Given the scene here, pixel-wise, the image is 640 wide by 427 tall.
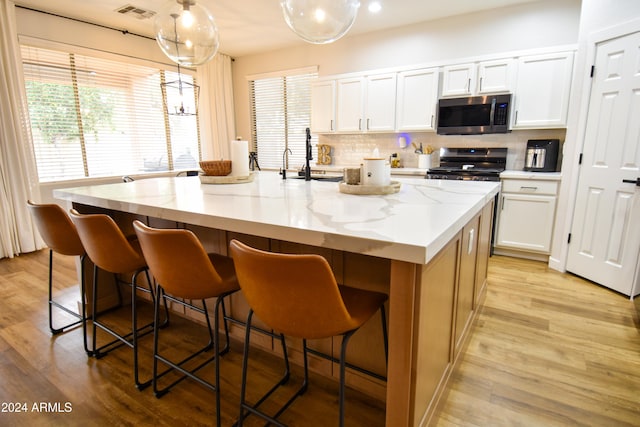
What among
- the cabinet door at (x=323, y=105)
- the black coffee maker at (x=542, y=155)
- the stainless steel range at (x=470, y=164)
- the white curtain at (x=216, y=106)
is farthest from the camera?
the white curtain at (x=216, y=106)

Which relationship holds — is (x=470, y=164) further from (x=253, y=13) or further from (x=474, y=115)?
(x=253, y=13)

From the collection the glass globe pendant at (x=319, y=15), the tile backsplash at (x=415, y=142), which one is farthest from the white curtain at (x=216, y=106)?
the glass globe pendant at (x=319, y=15)

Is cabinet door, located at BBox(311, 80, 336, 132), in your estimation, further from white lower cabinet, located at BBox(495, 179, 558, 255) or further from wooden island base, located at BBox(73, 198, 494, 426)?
wooden island base, located at BBox(73, 198, 494, 426)

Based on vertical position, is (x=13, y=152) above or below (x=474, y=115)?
below

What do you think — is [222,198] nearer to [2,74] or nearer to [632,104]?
[632,104]

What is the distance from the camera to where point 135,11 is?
3.91 m

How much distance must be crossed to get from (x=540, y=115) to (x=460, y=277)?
9.14 feet

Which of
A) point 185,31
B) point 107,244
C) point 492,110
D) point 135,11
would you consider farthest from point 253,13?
point 107,244

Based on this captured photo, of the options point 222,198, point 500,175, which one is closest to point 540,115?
point 500,175

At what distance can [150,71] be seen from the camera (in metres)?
5.03

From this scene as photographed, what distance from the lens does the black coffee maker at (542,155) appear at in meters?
3.51

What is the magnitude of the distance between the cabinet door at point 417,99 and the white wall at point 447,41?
304 millimetres

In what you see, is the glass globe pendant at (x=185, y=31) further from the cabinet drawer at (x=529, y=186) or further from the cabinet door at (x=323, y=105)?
the cabinet drawer at (x=529, y=186)

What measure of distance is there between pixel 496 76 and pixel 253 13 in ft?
9.59
